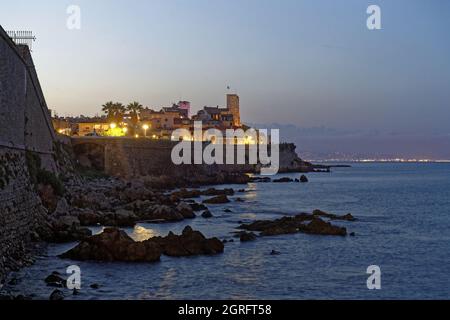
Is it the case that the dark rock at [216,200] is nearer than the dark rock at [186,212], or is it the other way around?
the dark rock at [186,212]

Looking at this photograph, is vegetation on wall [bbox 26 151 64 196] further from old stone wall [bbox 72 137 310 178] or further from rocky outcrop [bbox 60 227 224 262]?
old stone wall [bbox 72 137 310 178]

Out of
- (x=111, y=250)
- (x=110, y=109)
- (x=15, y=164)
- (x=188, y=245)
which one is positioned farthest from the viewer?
(x=110, y=109)

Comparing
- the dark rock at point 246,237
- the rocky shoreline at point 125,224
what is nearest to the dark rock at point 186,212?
the rocky shoreline at point 125,224

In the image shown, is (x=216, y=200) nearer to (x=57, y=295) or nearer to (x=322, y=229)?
(x=322, y=229)

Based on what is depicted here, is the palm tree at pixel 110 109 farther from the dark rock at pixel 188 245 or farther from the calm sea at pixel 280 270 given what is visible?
the dark rock at pixel 188 245

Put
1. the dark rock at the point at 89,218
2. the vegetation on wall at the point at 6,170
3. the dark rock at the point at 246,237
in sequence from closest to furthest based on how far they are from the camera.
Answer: the vegetation on wall at the point at 6,170 → the dark rock at the point at 246,237 → the dark rock at the point at 89,218

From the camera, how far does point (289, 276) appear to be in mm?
23906

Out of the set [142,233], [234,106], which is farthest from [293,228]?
[234,106]

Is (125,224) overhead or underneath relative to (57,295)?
overhead

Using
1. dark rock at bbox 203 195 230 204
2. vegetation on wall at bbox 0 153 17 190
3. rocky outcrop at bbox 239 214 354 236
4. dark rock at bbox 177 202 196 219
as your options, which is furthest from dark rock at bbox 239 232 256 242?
dark rock at bbox 203 195 230 204

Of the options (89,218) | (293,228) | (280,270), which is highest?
(89,218)

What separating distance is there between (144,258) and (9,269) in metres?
6.12

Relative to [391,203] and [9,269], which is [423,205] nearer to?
[391,203]
